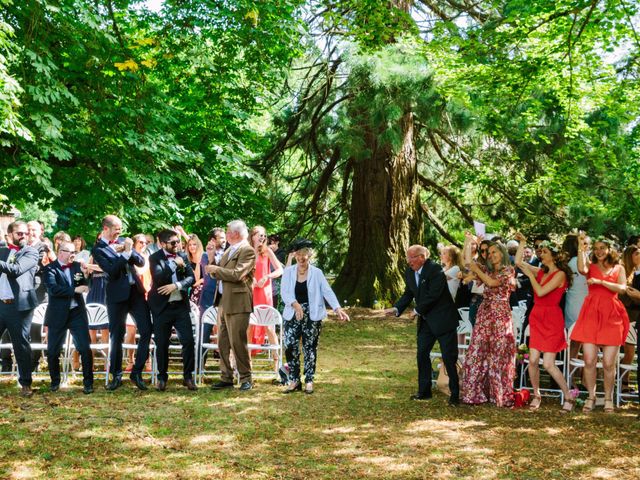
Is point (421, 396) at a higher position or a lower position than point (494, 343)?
lower

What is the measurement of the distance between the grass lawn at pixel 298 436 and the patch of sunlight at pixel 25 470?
20 millimetres

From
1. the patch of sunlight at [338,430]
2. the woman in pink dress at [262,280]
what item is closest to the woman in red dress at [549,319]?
the patch of sunlight at [338,430]

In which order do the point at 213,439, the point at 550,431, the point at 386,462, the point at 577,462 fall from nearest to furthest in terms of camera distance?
the point at 386,462, the point at 577,462, the point at 213,439, the point at 550,431

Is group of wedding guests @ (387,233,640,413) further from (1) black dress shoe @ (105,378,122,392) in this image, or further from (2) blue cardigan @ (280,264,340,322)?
(1) black dress shoe @ (105,378,122,392)

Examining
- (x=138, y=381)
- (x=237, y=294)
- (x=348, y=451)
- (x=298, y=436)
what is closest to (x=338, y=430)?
(x=298, y=436)

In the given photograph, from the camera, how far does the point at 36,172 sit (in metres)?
11.5

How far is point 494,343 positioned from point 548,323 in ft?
2.06

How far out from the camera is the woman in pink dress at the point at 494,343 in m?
8.20

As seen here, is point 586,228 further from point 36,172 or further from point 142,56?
point 36,172

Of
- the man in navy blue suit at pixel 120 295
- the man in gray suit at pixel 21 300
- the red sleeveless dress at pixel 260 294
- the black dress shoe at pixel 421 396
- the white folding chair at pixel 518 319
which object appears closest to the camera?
the man in gray suit at pixel 21 300

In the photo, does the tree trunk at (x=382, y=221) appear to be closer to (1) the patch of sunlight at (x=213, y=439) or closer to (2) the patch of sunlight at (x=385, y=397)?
(2) the patch of sunlight at (x=385, y=397)

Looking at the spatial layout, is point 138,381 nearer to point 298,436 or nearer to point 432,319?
point 298,436

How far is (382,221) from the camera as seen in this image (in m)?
17.9

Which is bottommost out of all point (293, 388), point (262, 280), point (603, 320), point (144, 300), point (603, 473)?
point (603, 473)
